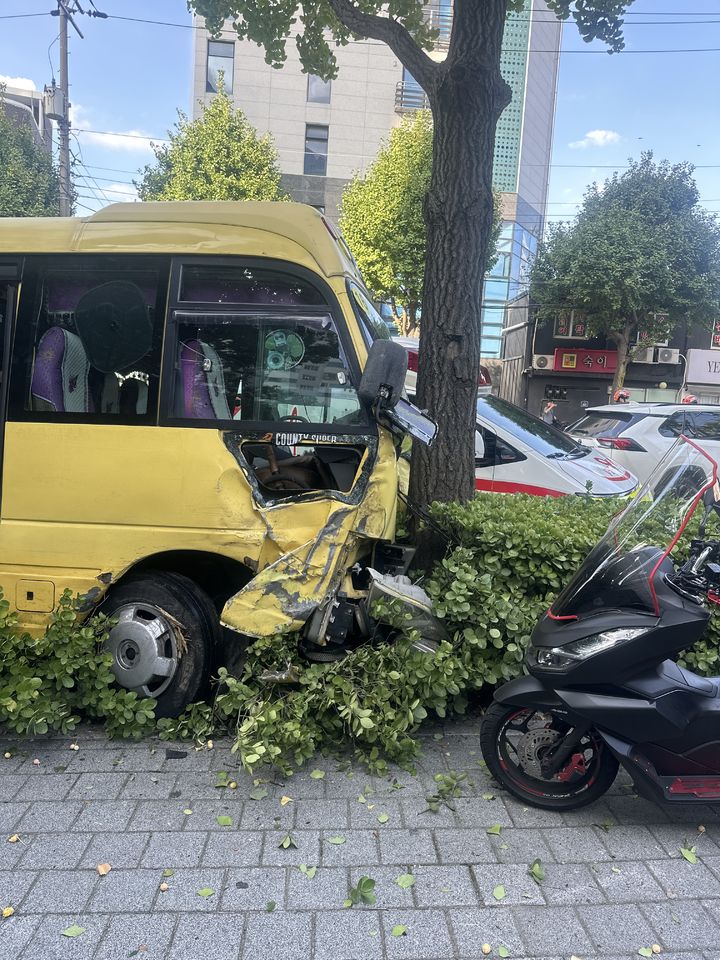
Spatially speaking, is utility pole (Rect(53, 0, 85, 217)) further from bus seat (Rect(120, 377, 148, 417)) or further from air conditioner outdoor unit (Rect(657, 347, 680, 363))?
air conditioner outdoor unit (Rect(657, 347, 680, 363))

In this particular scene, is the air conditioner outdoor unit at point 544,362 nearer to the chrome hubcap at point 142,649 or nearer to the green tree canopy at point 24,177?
the green tree canopy at point 24,177

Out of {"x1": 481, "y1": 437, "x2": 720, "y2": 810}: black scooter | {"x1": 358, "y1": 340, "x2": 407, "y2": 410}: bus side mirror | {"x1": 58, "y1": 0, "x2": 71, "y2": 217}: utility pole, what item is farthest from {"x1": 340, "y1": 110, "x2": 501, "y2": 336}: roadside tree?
{"x1": 481, "y1": 437, "x2": 720, "y2": 810}: black scooter

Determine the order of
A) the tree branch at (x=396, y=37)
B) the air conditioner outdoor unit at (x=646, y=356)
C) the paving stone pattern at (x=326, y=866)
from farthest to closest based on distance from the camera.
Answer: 1. the air conditioner outdoor unit at (x=646, y=356)
2. the tree branch at (x=396, y=37)
3. the paving stone pattern at (x=326, y=866)

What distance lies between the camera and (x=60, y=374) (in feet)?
13.0

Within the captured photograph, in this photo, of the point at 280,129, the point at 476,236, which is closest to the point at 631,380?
the point at 280,129

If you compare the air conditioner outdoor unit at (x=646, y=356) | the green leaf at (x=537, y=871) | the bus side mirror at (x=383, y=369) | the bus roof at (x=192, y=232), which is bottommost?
the green leaf at (x=537, y=871)

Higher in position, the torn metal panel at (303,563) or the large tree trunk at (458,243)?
the large tree trunk at (458,243)

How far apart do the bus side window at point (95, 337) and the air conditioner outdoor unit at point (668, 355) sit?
2958 cm

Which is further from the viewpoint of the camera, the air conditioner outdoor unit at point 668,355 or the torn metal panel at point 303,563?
the air conditioner outdoor unit at point 668,355

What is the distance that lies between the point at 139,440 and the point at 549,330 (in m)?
29.4

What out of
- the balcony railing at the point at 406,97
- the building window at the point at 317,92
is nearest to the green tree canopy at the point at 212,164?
the building window at the point at 317,92

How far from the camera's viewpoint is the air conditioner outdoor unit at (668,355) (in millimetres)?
29891

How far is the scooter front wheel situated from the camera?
10.5ft

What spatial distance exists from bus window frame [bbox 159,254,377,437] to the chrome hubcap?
3.51 ft
